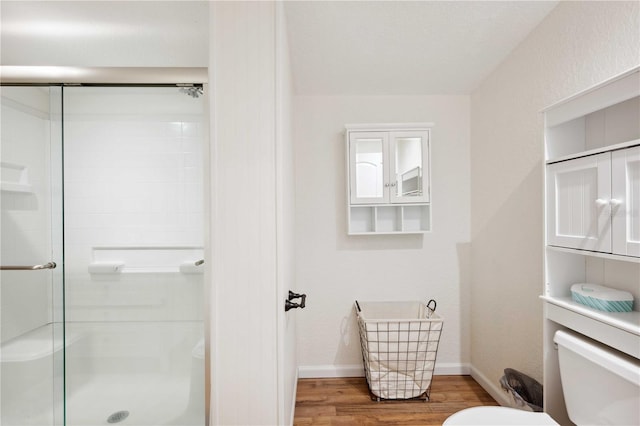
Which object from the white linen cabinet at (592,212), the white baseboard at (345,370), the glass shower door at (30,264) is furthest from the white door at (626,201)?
the glass shower door at (30,264)

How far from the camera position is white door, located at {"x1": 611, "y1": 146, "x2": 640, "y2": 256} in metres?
1.10

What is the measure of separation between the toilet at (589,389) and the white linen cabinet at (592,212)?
0.05m

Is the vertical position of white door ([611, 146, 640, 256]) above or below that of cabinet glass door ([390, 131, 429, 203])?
below

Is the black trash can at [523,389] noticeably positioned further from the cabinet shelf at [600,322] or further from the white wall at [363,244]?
the white wall at [363,244]

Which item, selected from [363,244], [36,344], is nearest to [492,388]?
[363,244]

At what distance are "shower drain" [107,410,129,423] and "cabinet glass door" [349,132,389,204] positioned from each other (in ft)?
6.09

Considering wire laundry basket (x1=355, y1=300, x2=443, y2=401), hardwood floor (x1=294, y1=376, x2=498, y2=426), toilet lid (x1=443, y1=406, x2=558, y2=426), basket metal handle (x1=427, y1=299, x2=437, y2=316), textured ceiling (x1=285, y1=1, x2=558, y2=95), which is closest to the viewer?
toilet lid (x1=443, y1=406, x2=558, y2=426)

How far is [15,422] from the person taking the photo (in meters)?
1.62

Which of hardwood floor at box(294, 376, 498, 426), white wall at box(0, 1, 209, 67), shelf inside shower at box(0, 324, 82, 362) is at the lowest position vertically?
hardwood floor at box(294, 376, 498, 426)

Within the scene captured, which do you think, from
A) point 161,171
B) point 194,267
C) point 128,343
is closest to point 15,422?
point 128,343

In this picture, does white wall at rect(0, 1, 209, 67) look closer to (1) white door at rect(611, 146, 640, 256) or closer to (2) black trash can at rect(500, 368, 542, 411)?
(1) white door at rect(611, 146, 640, 256)

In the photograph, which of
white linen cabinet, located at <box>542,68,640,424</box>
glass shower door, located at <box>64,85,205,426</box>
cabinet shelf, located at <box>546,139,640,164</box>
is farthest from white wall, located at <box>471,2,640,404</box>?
glass shower door, located at <box>64,85,205,426</box>

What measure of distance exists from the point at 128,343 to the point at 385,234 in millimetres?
1854

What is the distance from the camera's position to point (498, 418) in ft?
4.40
